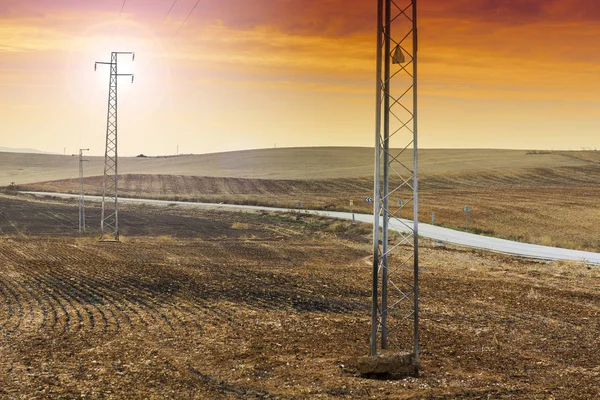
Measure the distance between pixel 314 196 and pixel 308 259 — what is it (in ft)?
176

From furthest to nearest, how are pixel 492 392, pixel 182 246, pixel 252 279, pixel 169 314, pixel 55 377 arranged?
pixel 182 246 → pixel 252 279 → pixel 169 314 → pixel 55 377 → pixel 492 392

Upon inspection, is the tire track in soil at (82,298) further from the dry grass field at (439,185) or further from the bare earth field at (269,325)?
the dry grass field at (439,185)

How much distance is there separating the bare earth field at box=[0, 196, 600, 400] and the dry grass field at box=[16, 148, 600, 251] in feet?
55.5

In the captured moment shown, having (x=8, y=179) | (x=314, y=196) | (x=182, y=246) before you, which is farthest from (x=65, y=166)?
(x=182, y=246)

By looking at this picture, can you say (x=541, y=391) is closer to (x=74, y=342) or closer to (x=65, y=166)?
(x=74, y=342)

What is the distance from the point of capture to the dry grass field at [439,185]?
53781 millimetres

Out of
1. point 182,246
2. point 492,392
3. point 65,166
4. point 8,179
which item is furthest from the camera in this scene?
point 65,166

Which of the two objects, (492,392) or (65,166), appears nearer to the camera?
(492,392)

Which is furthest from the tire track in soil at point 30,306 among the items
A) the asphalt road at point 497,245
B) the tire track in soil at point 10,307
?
the asphalt road at point 497,245

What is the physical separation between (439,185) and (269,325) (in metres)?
78.4

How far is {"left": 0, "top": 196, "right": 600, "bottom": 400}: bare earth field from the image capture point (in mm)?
13141

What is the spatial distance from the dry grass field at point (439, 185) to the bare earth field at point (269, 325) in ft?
55.5

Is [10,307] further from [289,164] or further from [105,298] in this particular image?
[289,164]

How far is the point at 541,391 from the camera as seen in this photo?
1262 cm
